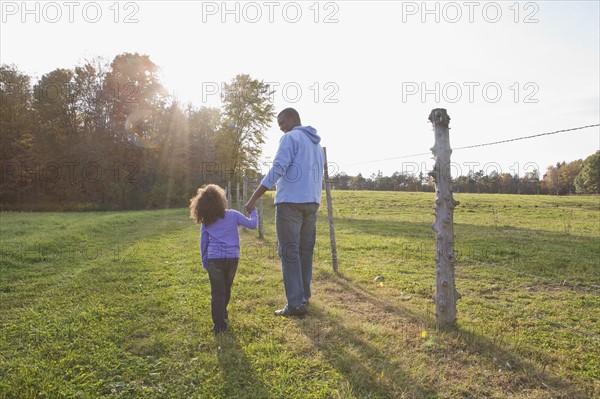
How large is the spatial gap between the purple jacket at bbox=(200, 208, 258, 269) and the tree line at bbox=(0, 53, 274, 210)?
25.0m

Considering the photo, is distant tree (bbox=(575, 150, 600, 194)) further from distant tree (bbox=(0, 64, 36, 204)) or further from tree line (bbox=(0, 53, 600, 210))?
distant tree (bbox=(0, 64, 36, 204))

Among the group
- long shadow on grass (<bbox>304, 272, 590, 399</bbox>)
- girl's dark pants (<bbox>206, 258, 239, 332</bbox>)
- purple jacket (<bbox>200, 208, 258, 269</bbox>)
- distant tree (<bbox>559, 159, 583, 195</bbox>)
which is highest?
distant tree (<bbox>559, 159, 583, 195</bbox>)

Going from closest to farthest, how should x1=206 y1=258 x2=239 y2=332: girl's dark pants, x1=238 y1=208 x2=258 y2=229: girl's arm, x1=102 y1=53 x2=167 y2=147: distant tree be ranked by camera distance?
x1=206 y1=258 x2=239 y2=332: girl's dark pants, x1=238 y1=208 x2=258 y2=229: girl's arm, x1=102 y1=53 x2=167 y2=147: distant tree

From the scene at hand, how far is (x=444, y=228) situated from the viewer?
405 centimetres

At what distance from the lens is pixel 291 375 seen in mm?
3080

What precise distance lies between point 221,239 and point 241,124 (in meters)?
27.2

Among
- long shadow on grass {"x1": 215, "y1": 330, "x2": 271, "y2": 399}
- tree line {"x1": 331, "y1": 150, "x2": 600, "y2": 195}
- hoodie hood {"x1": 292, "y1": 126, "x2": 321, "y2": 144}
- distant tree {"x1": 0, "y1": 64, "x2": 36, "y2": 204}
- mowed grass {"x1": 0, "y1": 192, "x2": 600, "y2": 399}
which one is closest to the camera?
long shadow on grass {"x1": 215, "y1": 330, "x2": 271, "y2": 399}

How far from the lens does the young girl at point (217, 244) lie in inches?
157

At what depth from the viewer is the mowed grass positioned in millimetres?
2941

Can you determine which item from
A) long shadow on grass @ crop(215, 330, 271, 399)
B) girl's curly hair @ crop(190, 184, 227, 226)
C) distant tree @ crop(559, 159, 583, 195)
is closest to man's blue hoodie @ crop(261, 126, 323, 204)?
girl's curly hair @ crop(190, 184, 227, 226)

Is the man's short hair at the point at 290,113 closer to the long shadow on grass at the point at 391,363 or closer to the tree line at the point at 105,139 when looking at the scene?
the long shadow on grass at the point at 391,363

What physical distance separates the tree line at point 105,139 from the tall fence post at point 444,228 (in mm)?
25594

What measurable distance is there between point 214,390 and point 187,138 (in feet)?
109

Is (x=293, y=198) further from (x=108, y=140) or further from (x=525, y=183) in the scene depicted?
(x=525, y=183)
